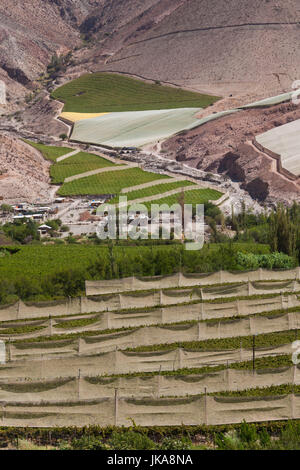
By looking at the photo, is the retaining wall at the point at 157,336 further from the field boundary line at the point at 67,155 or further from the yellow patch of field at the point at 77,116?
the yellow patch of field at the point at 77,116

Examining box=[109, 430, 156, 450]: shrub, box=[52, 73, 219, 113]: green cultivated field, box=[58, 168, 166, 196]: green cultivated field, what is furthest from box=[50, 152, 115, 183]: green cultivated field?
box=[109, 430, 156, 450]: shrub

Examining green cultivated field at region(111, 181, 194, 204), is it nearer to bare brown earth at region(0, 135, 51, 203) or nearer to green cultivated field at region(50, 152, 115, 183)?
bare brown earth at region(0, 135, 51, 203)

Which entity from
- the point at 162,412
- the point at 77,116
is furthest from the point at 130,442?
the point at 77,116

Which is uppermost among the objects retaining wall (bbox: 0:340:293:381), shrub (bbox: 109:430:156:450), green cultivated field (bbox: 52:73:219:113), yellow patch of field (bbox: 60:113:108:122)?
green cultivated field (bbox: 52:73:219:113)

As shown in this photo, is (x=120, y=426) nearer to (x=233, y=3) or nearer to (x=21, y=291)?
(x=21, y=291)

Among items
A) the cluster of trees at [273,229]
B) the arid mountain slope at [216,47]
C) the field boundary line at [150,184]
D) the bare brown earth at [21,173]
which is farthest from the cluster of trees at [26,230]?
the arid mountain slope at [216,47]

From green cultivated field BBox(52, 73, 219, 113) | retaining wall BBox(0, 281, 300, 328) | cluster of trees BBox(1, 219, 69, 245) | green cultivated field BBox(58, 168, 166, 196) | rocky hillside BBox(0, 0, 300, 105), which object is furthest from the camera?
rocky hillside BBox(0, 0, 300, 105)
